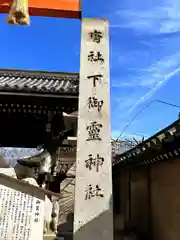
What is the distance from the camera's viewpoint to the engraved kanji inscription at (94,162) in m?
4.42

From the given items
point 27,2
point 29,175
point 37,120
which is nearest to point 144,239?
point 29,175

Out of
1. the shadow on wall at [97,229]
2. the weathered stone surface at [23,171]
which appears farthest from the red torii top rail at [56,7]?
the weathered stone surface at [23,171]

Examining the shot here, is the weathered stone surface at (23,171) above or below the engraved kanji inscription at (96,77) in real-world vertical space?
below

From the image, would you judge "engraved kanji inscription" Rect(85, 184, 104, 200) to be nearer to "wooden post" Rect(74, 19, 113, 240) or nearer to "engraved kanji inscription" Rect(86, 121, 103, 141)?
"wooden post" Rect(74, 19, 113, 240)

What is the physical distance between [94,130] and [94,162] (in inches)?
20.1

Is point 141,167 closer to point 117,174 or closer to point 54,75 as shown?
point 117,174

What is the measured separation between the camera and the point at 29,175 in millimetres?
7473

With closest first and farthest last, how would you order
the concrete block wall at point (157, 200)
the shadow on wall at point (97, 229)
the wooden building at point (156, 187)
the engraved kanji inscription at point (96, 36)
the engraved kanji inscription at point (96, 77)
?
the shadow on wall at point (97, 229)
the engraved kanji inscription at point (96, 77)
the engraved kanji inscription at point (96, 36)
the wooden building at point (156, 187)
the concrete block wall at point (157, 200)

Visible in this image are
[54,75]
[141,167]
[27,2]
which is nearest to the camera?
[27,2]

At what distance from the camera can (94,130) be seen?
4.61 meters

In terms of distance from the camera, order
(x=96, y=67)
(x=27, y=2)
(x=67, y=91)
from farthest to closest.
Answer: (x=67, y=91)
(x=27, y=2)
(x=96, y=67)

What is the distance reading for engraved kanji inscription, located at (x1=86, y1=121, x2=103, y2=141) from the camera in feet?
15.0

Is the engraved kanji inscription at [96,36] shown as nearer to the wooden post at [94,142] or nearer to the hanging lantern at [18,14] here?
the wooden post at [94,142]

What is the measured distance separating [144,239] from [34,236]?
396 cm
